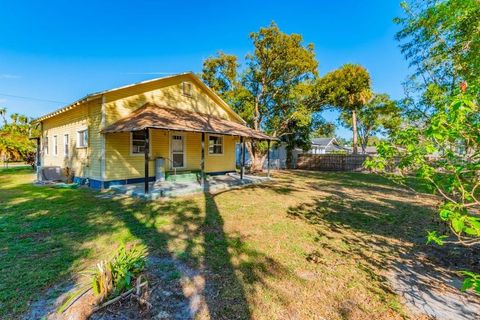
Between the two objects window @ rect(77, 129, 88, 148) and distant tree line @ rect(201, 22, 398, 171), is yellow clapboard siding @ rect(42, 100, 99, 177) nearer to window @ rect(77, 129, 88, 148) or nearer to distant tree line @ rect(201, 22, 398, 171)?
window @ rect(77, 129, 88, 148)

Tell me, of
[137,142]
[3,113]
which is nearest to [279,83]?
[137,142]

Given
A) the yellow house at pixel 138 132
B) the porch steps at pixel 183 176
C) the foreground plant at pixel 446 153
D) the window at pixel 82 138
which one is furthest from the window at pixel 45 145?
the foreground plant at pixel 446 153

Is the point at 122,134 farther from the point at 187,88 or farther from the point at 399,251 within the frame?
the point at 399,251

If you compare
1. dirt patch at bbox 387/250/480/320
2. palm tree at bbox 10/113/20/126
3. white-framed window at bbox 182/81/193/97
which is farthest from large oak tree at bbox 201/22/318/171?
palm tree at bbox 10/113/20/126

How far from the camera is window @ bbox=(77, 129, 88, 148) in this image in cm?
959

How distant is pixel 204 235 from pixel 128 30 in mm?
16101

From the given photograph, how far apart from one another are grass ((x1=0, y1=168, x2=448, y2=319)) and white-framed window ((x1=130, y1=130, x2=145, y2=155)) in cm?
271

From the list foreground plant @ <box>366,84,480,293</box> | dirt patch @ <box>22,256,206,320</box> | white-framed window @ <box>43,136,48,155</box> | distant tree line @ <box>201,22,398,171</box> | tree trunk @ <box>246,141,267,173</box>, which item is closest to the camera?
foreground plant @ <box>366,84,480,293</box>

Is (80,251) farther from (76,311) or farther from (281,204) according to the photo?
(281,204)

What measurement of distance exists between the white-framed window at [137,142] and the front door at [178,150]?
136 cm

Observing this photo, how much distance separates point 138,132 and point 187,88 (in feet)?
11.3

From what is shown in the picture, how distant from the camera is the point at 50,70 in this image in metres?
19.8

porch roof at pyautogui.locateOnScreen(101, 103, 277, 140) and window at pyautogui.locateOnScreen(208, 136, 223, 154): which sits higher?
porch roof at pyautogui.locateOnScreen(101, 103, 277, 140)

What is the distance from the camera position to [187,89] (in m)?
11.5
